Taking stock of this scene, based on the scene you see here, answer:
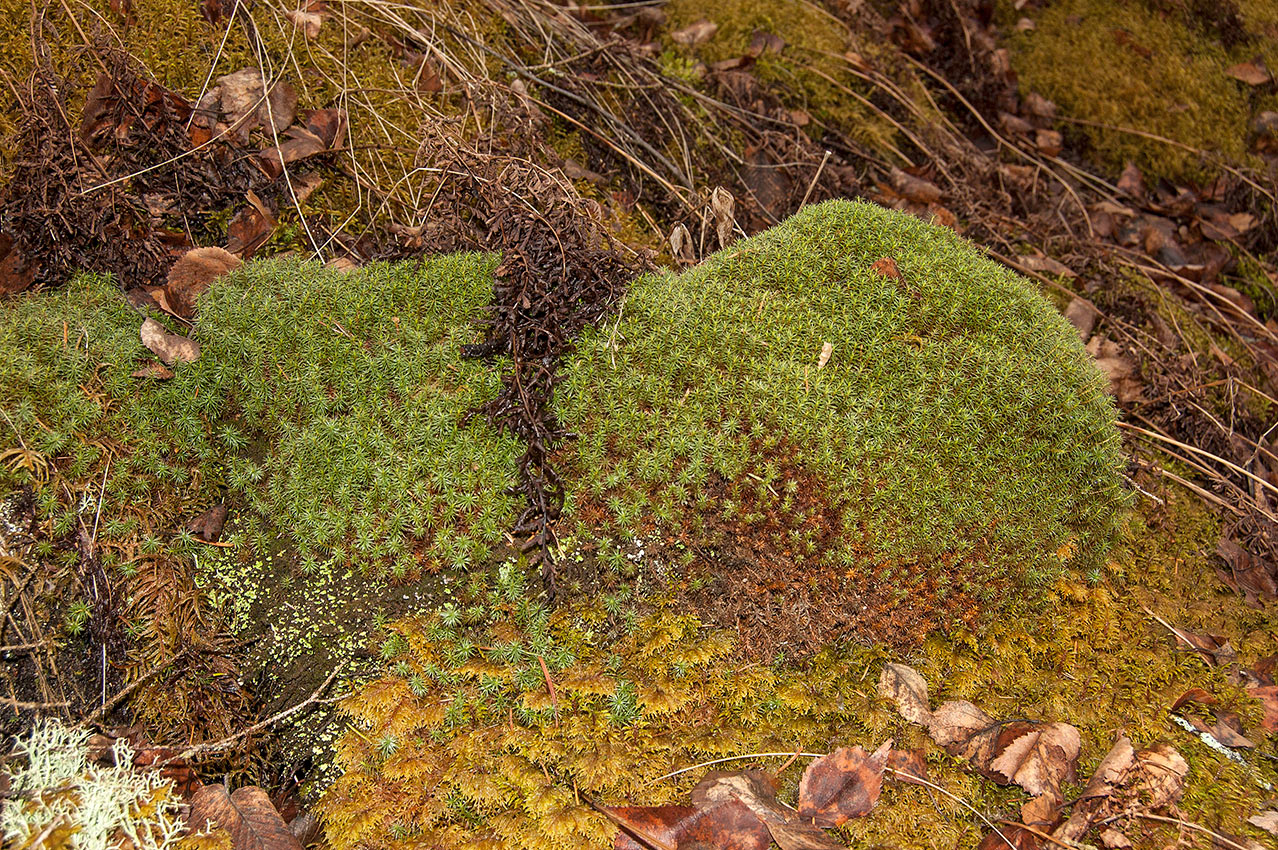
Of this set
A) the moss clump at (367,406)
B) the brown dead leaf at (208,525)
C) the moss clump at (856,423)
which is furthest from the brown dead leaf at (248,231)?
the moss clump at (856,423)

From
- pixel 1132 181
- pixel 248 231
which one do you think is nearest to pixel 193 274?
pixel 248 231

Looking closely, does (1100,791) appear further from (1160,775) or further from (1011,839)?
(1011,839)

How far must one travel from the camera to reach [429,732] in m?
2.91

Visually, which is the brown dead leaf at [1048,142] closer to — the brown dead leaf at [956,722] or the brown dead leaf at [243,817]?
the brown dead leaf at [956,722]

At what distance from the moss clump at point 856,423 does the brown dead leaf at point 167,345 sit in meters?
1.68

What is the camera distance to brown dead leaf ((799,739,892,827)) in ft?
9.12

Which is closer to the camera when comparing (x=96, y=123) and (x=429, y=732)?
(x=429, y=732)

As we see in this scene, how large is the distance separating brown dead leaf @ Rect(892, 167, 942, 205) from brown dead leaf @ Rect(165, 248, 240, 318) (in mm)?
4540

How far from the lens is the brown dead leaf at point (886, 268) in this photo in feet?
13.0

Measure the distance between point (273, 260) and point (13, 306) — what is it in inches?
47.1

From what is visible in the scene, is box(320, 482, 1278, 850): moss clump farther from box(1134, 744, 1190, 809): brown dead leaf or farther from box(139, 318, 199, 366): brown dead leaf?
box(139, 318, 199, 366): brown dead leaf

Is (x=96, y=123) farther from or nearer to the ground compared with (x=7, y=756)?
farther from the ground

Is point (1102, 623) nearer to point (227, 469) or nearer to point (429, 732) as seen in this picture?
point (429, 732)

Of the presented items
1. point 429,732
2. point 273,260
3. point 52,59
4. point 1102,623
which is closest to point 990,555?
point 1102,623
